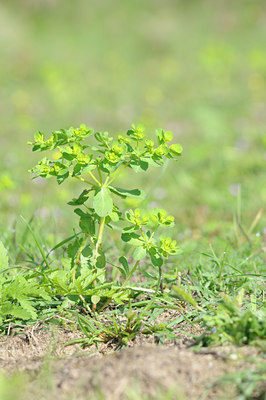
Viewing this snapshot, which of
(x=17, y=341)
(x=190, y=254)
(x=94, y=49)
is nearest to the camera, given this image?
(x=17, y=341)

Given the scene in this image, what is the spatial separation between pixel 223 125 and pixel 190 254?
362cm

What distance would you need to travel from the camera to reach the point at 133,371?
1.49 m

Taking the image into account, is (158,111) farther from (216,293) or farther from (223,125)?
(216,293)

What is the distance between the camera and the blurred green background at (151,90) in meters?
3.94

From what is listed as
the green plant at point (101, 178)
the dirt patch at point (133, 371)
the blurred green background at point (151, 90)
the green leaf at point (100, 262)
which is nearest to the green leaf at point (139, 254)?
the green plant at point (101, 178)

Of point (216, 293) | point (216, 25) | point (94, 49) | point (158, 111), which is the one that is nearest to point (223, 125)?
point (158, 111)

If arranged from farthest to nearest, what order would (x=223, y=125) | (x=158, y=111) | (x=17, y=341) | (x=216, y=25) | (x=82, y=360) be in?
(x=216, y=25) → (x=158, y=111) → (x=223, y=125) → (x=17, y=341) → (x=82, y=360)

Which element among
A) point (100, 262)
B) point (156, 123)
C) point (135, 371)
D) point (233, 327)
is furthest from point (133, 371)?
point (156, 123)

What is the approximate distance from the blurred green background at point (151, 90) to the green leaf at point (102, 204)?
123cm

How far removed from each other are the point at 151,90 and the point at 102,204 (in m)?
6.61

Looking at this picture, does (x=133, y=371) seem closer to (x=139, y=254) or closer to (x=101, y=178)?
(x=139, y=254)

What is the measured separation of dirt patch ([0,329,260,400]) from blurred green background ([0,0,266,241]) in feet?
4.83

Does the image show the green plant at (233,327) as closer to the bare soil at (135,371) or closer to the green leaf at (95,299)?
the bare soil at (135,371)

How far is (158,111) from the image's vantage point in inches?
274
